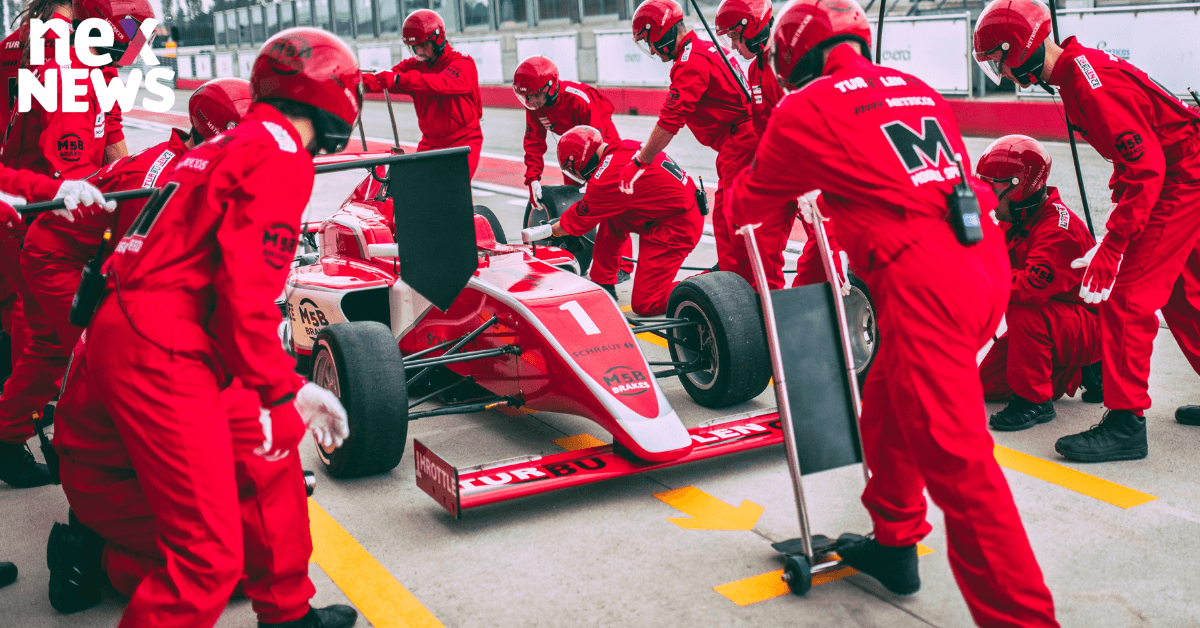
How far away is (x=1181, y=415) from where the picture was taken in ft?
16.0

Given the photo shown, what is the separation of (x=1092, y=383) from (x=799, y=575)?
2.64 metres

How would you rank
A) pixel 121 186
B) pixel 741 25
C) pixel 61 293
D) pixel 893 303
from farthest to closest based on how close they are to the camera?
pixel 741 25 → pixel 61 293 → pixel 121 186 → pixel 893 303

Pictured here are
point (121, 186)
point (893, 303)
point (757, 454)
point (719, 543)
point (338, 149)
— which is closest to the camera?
point (893, 303)

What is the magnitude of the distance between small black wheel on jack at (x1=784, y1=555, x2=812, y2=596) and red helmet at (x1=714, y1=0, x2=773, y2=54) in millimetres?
4027

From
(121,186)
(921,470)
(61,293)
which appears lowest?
(921,470)

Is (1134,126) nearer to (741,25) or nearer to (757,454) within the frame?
(757,454)

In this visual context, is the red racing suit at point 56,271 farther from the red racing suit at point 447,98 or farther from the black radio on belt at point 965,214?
the red racing suit at point 447,98

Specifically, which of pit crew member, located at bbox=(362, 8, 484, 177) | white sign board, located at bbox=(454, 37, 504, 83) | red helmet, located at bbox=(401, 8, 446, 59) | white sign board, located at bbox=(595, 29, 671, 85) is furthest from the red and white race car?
white sign board, located at bbox=(454, 37, 504, 83)

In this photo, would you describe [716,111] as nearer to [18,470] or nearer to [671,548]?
[671,548]

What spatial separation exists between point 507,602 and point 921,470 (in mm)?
1399

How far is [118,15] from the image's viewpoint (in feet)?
15.0

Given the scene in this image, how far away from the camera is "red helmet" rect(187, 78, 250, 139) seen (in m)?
3.96

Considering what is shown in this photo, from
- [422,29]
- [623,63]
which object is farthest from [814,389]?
[623,63]

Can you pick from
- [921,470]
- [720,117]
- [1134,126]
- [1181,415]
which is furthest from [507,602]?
[720,117]
